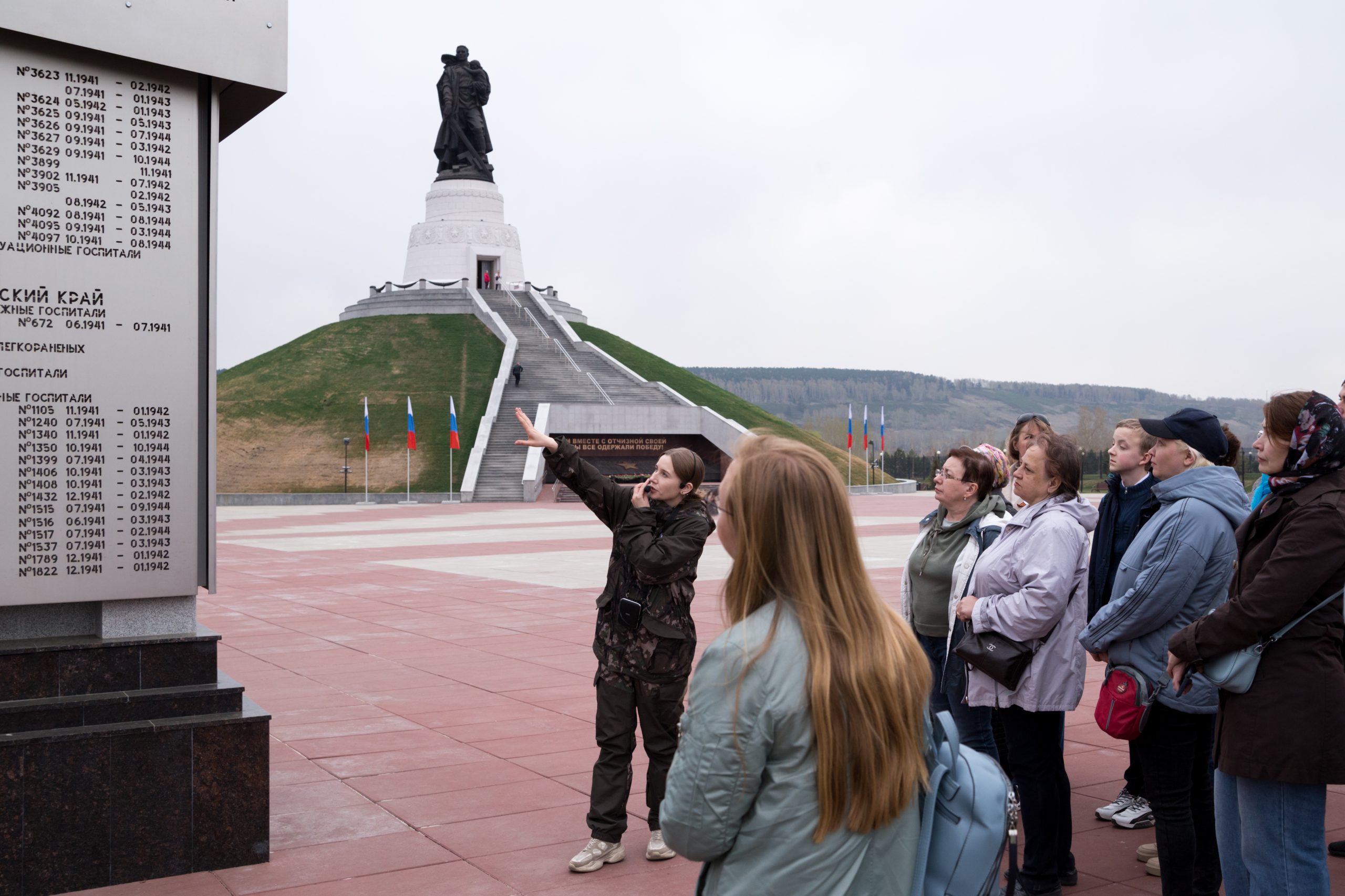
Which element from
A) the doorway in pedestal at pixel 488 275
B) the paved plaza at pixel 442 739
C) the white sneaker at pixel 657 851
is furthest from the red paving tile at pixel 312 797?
the doorway in pedestal at pixel 488 275

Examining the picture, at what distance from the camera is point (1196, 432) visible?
13.5 feet

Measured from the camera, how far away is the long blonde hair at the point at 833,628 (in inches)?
80.0

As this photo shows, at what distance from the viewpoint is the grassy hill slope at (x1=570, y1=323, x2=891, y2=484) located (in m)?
44.8

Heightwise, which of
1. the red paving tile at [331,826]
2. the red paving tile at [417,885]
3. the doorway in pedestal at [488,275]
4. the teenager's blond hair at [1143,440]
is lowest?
the red paving tile at [331,826]

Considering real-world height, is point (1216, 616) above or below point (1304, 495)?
below

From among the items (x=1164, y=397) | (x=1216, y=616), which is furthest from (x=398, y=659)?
(x=1164, y=397)

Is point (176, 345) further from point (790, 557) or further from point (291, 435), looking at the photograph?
point (291, 435)

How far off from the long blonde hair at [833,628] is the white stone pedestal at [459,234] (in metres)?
51.7

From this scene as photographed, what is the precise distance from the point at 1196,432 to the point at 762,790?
2.74 meters

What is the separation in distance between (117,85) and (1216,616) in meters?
4.36

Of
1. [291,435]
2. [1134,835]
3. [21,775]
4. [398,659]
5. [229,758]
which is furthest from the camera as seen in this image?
[291,435]

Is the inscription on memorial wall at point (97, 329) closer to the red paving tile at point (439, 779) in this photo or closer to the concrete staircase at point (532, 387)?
the red paving tile at point (439, 779)

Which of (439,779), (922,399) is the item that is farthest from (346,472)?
(922,399)

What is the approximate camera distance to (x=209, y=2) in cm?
468
